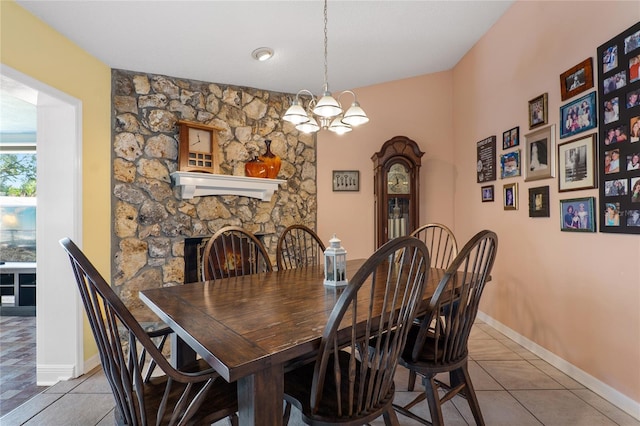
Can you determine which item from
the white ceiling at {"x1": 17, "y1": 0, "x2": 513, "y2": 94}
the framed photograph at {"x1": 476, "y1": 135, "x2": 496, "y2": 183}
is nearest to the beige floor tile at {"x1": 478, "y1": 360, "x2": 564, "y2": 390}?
the framed photograph at {"x1": 476, "y1": 135, "x2": 496, "y2": 183}

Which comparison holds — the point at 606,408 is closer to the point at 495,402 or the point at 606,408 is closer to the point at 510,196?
the point at 495,402

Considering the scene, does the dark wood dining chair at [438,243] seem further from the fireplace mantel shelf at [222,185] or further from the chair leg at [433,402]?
the fireplace mantel shelf at [222,185]

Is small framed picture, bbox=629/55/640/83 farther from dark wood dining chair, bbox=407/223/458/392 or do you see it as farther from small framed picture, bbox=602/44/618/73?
dark wood dining chair, bbox=407/223/458/392

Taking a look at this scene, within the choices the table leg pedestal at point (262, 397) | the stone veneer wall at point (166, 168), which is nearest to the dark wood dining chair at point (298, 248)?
the stone veneer wall at point (166, 168)

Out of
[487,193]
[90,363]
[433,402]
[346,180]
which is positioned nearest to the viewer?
[433,402]

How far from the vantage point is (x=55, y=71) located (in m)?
2.24

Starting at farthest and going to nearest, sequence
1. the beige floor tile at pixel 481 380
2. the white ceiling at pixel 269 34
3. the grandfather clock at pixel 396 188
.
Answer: the grandfather clock at pixel 396 188 → the white ceiling at pixel 269 34 → the beige floor tile at pixel 481 380

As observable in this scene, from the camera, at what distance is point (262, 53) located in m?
2.89

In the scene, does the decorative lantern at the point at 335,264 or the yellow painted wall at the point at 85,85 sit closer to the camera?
the decorative lantern at the point at 335,264

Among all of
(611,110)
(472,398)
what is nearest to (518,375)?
(472,398)

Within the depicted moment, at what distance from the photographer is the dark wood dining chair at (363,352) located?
39.8 inches

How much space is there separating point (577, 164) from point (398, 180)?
1823 mm

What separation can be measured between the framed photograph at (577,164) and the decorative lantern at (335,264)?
1688mm

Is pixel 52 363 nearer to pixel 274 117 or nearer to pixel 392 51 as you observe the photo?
pixel 274 117
